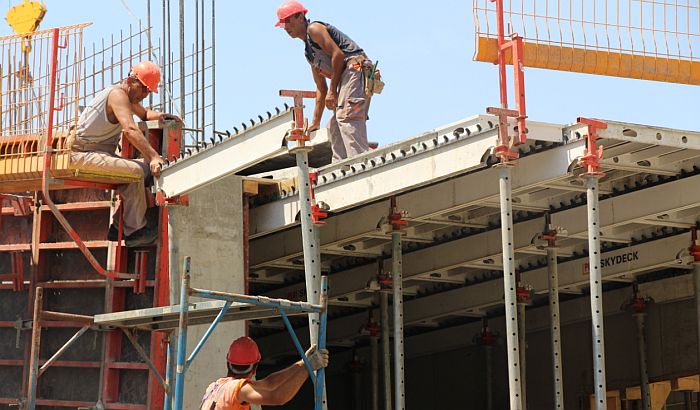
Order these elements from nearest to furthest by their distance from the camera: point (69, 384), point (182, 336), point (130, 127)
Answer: point (182, 336)
point (130, 127)
point (69, 384)

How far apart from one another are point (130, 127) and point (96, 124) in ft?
1.75

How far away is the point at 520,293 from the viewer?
912 inches

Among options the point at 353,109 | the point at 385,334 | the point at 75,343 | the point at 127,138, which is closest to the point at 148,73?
the point at 127,138

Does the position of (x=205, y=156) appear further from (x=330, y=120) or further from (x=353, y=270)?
(x=353, y=270)

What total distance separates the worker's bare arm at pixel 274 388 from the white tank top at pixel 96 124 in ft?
24.9

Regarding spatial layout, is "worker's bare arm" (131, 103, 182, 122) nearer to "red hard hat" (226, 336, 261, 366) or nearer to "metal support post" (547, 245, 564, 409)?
"metal support post" (547, 245, 564, 409)

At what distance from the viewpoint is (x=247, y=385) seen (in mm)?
10922

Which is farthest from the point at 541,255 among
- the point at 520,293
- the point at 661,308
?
the point at 661,308

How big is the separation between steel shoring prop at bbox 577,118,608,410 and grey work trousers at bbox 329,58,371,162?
321cm

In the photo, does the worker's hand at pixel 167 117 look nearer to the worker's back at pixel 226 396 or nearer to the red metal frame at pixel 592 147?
the red metal frame at pixel 592 147

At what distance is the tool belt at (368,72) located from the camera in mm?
18641

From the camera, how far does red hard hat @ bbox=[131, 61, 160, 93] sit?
17891 millimetres

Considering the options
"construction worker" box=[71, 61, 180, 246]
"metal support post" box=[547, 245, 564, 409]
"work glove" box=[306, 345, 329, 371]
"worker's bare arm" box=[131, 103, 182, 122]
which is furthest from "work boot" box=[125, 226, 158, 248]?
"work glove" box=[306, 345, 329, 371]

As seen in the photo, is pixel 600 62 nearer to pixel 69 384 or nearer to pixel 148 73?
pixel 148 73
